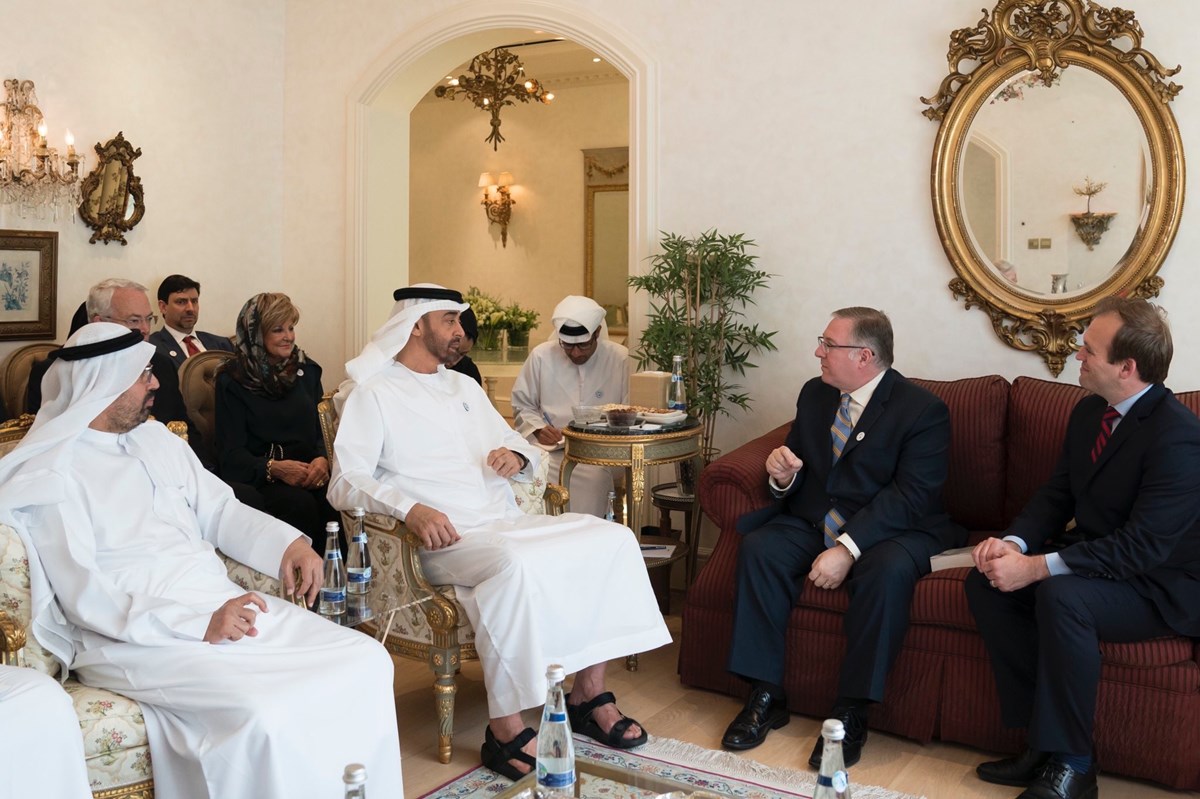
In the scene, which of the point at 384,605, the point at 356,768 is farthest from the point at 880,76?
the point at 356,768

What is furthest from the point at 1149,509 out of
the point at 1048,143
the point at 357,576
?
the point at 357,576

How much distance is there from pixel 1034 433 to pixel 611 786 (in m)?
2.59

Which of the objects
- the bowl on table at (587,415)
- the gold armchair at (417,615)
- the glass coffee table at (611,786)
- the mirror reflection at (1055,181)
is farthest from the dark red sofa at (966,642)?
the glass coffee table at (611,786)

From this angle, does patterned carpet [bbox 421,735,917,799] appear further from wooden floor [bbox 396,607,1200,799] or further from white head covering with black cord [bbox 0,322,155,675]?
white head covering with black cord [bbox 0,322,155,675]

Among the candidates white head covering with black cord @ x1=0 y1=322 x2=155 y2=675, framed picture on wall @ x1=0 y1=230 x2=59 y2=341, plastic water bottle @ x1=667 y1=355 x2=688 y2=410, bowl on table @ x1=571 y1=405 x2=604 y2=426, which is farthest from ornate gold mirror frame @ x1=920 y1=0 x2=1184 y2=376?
framed picture on wall @ x1=0 y1=230 x2=59 y2=341

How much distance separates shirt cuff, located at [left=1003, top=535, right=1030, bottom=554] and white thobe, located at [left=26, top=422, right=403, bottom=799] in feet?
6.87

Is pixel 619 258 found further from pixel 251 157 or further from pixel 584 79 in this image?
pixel 251 157

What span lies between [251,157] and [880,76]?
13.1 ft

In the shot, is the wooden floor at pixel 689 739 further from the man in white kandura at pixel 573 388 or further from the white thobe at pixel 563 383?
the white thobe at pixel 563 383

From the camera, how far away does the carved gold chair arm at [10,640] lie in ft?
8.75

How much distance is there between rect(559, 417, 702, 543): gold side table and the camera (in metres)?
4.75

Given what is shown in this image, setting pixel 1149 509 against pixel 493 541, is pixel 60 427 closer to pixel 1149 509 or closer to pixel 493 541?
pixel 493 541

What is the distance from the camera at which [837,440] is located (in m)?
4.19

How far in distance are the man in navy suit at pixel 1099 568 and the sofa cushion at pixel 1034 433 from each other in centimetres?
60
